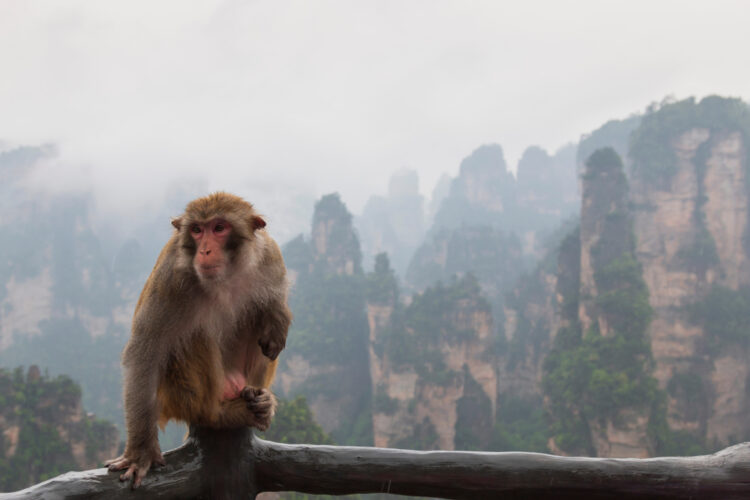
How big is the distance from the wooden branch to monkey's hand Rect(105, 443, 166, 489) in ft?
0.08

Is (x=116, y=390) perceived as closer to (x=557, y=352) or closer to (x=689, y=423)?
(x=557, y=352)

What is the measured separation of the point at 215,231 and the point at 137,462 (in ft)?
2.37

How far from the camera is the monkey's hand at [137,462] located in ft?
4.70

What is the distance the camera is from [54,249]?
4831 centimetres

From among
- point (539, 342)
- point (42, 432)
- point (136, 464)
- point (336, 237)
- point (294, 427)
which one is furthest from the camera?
point (336, 237)

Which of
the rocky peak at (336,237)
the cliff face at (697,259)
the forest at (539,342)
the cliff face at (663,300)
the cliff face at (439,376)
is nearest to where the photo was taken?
the forest at (539,342)

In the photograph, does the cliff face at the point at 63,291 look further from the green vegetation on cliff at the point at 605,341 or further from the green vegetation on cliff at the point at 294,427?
the green vegetation on cliff at the point at 605,341

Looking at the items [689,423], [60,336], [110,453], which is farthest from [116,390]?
[689,423]

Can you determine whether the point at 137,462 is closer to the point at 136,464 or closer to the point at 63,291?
the point at 136,464

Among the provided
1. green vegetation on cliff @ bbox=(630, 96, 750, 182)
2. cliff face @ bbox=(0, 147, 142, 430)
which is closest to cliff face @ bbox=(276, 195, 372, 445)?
cliff face @ bbox=(0, 147, 142, 430)

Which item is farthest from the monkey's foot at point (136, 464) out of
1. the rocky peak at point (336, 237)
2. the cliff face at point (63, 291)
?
the cliff face at point (63, 291)

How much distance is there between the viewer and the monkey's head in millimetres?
1703

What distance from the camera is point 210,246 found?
1714 mm

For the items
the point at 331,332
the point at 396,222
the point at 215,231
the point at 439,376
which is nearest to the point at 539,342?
the point at 439,376
